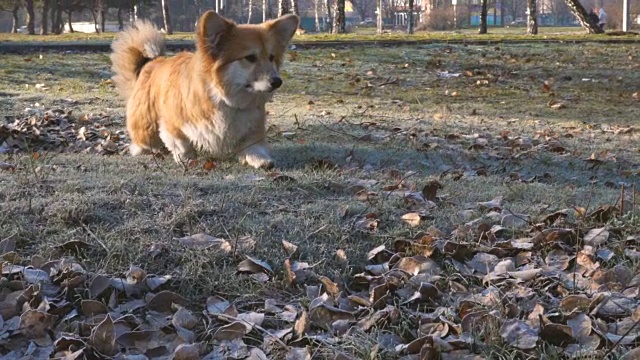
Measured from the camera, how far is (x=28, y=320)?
2623 mm

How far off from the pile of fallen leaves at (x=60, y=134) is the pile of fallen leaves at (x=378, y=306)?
9.33 feet

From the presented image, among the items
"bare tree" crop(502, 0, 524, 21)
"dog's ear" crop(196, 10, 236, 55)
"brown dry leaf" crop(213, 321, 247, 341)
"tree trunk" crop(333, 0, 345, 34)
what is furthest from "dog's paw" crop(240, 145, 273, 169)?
"bare tree" crop(502, 0, 524, 21)

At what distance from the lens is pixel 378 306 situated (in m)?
2.82

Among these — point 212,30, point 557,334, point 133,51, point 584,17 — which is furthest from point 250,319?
point 584,17

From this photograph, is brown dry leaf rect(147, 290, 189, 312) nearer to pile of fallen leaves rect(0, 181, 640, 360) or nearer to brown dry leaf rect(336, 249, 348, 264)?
pile of fallen leaves rect(0, 181, 640, 360)

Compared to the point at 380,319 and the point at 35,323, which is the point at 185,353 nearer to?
the point at 35,323

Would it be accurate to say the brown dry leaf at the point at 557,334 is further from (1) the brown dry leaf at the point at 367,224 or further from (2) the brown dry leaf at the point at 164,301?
(2) the brown dry leaf at the point at 164,301

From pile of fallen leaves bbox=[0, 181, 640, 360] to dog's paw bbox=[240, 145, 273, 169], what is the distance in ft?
5.78

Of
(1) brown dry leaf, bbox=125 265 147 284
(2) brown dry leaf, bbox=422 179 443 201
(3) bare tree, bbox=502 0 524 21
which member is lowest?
(1) brown dry leaf, bbox=125 265 147 284

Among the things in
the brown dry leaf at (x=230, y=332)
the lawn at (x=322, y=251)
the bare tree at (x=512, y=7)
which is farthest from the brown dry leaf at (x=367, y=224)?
→ the bare tree at (x=512, y=7)

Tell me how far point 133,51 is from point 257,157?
6.00ft

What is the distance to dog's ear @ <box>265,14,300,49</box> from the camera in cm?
521

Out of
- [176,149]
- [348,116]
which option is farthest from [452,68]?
[176,149]

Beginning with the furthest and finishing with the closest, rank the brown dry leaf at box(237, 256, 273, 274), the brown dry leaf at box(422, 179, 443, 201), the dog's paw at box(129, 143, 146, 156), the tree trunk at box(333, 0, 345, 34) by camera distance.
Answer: the tree trunk at box(333, 0, 345, 34), the dog's paw at box(129, 143, 146, 156), the brown dry leaf at box(422, 179, 443, 201), the brown dry leaf at box(237, 256, 273, 274)
